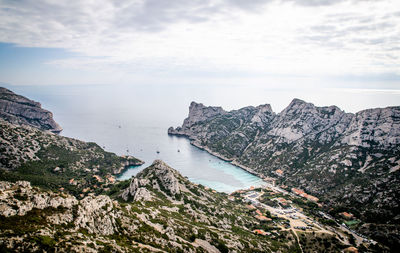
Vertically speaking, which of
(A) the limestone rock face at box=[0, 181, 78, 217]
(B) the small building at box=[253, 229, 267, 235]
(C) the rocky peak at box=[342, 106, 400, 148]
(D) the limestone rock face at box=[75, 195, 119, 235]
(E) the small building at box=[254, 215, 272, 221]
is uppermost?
(C) the rocky peak at box=[342, 106, 400, 148]

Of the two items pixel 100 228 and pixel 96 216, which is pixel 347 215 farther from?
pixel 96 216

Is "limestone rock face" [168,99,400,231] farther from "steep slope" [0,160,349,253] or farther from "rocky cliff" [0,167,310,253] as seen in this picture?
"rocky cliff" [0,167,310,253]

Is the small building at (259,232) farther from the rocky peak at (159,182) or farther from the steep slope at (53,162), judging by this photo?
the steep slope at (53,162)

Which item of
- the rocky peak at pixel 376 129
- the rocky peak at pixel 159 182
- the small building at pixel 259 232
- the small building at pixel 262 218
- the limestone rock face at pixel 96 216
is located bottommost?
the small building at pixel 262 218

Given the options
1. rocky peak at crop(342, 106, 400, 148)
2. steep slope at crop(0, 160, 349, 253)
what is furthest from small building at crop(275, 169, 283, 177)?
steep slope at crop(0, 160, 349, 253)

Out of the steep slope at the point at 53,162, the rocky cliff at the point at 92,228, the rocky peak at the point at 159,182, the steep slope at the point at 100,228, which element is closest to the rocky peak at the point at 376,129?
the steep slope at the point at 100,228

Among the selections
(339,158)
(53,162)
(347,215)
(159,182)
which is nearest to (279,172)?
(339,158)

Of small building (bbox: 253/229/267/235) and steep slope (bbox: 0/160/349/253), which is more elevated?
steep slope (bbox: 0/160/349/253)

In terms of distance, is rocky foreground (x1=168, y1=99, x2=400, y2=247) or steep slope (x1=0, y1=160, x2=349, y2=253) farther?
rocky foreground (x1=168, y1=99, x2=400, y2=247)
